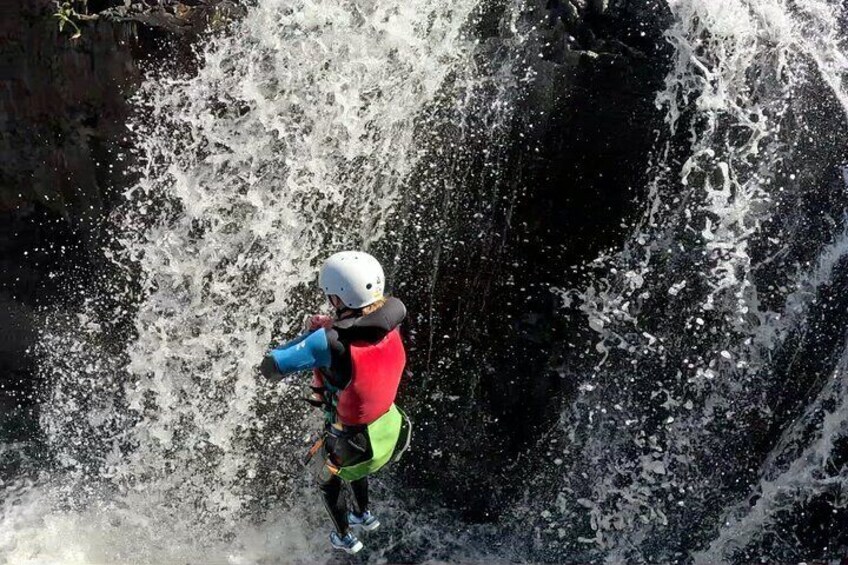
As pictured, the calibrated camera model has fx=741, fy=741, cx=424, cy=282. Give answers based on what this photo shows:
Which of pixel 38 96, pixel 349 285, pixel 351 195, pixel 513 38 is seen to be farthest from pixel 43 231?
pixel 513 38

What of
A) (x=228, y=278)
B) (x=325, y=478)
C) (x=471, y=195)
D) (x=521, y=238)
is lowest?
(x=325, y=478)

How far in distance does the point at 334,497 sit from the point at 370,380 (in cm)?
96

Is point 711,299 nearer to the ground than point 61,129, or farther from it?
nearer to the ground

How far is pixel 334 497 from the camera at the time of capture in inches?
155

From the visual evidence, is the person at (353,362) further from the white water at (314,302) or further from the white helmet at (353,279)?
the white water at (314,302)

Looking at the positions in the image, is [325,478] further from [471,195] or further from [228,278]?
[471,195]

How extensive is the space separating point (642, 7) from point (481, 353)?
2.38 meters

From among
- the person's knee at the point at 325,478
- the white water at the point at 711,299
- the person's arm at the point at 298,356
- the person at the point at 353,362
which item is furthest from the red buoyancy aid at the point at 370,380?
the white water at the point at 711,299

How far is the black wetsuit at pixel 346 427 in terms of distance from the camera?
10.5ft

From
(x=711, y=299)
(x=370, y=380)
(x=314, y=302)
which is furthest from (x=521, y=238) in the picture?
(x=370, y=380)

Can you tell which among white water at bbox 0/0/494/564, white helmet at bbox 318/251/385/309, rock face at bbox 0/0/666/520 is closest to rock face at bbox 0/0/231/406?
rock face at bbox 0/0/666/520

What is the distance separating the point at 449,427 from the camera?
5.21 metres

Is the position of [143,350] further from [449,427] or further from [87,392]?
[449,427]

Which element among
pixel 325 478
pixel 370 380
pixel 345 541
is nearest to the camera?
pixel 370 380
